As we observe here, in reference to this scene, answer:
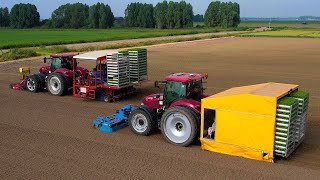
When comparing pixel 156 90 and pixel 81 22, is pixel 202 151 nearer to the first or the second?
pixel 156 90

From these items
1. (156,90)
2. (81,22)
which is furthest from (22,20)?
(156,90)

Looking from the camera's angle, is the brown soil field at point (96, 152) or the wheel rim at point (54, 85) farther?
the wheel rim at point (54, 85)

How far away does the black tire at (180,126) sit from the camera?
10.8 m

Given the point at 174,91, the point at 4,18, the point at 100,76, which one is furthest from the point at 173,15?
the point at 174,91

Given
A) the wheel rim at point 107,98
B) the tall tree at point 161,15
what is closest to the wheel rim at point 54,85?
the wheel rim at point 107,98

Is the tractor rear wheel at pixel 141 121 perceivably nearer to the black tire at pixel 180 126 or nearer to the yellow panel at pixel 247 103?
the black tire at pixel 180 126

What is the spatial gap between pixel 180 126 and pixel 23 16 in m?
143

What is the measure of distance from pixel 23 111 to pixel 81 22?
439 ft

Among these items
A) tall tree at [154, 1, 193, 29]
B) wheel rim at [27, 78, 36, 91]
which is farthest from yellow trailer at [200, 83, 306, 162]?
tall tree at [154, 1, 193, 29]

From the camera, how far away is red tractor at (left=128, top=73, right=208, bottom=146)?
10.9 meters

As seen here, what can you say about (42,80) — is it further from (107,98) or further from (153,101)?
(153,101)

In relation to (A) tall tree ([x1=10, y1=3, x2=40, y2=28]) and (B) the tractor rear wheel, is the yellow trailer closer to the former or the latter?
(B) the tractor rear wheel

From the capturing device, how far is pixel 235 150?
402 inches

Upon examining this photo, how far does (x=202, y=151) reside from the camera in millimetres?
10734
